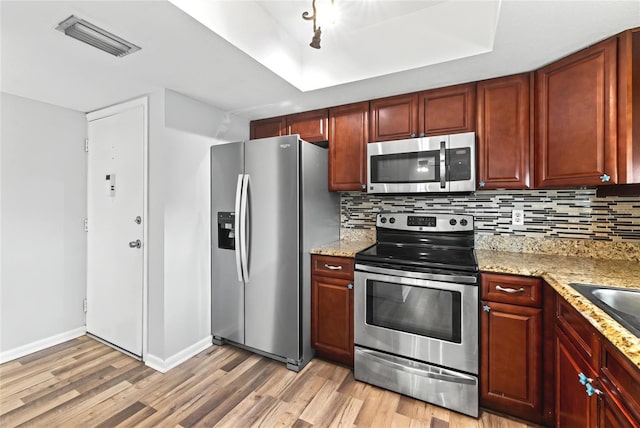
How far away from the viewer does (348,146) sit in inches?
101

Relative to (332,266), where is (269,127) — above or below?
above

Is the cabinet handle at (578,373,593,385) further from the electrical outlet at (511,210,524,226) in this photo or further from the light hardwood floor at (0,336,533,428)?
the electrical outlet at (511,210,524,226)

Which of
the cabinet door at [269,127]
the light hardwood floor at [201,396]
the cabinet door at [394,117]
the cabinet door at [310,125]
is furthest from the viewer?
the cabinet door at [269,127]

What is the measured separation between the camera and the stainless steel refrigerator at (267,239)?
7.34 feet

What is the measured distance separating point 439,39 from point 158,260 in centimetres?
255

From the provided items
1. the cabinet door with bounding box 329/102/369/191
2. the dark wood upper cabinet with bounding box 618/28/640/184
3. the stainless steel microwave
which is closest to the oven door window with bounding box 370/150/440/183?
the stainless steel microwave

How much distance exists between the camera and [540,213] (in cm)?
213

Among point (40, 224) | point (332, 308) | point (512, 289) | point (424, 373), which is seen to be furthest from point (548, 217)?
point (40, 224)

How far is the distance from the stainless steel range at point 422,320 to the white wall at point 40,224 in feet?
9.06

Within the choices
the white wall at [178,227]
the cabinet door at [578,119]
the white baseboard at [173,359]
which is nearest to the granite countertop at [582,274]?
the cabinet door at [578,119]

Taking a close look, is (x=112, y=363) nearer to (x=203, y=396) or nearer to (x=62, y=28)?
(x=203, y=396)

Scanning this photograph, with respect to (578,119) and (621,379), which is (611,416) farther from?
(578,119)

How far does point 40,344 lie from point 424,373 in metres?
3.25

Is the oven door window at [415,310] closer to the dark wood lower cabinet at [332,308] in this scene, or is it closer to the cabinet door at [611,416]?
the dark wood lower cabinet at [332,308]
